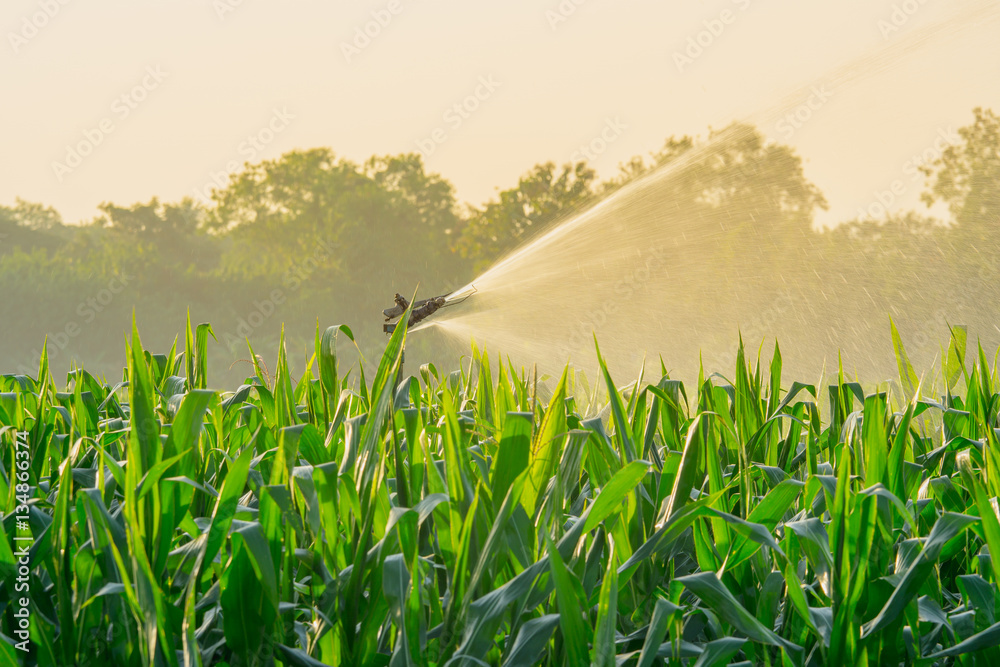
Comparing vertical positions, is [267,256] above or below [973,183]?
above

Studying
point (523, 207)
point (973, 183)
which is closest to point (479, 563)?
point (973, 183)

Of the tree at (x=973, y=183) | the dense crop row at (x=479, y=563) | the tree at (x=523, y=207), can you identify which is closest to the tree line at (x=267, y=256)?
the tree at (x=523, y=207)

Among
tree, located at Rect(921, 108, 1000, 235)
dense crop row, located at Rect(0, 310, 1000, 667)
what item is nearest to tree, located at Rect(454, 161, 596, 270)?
tree, located at Rect(921, 108, 1000, 235)

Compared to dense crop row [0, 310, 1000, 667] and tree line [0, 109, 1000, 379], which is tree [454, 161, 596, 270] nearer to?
tree line [0, 109, 1000, 379]

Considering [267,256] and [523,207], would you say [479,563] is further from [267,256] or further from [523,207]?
[267,256]

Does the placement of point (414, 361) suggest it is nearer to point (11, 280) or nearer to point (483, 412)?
point (11, 280)

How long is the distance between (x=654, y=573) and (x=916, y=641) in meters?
0.39

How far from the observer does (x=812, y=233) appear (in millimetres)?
15930

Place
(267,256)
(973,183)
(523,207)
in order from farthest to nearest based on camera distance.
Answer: (267,256)
(523,207)
(973,183)

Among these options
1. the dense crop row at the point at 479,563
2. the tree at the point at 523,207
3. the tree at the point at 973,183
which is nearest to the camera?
the dense crop row at the point at 479,563

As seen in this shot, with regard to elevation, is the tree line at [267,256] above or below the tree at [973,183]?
above

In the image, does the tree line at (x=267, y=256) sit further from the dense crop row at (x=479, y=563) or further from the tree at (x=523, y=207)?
the dense crop row at (x=479, y=563)

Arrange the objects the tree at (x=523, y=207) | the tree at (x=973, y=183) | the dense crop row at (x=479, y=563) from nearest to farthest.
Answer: the dense crop row at (x=479, y=563) → the tree at (x=973, y=183) → the tree at (x=523, y=207)

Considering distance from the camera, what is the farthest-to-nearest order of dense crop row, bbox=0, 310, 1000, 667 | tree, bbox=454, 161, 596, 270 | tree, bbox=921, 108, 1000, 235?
tree, bbox=454, 161, 596, 270 < tree, bbox=921, 108, 1000, 235 < dense crop row, bbox=0, 310, 1000, 667
